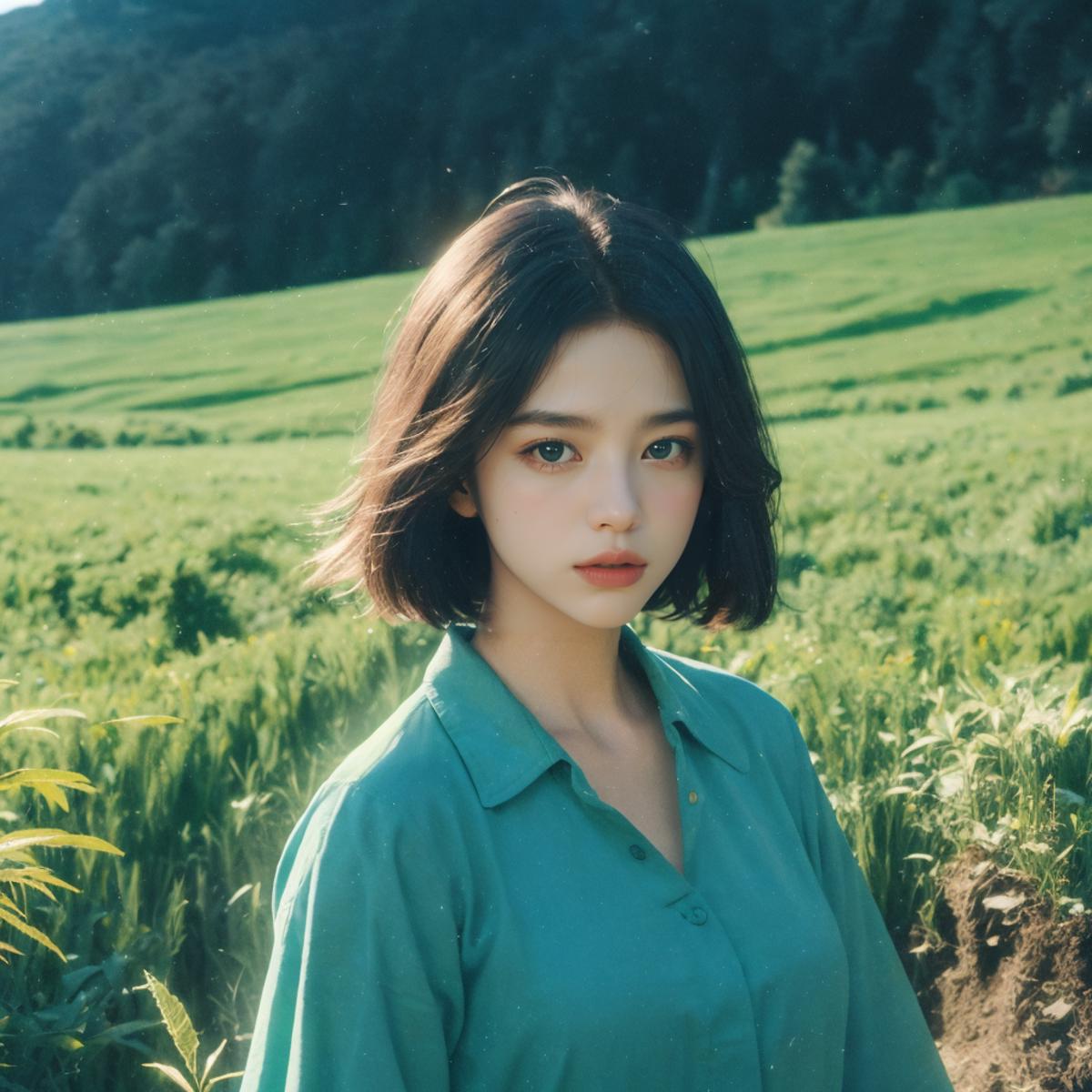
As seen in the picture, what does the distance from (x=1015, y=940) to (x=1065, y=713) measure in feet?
1.25

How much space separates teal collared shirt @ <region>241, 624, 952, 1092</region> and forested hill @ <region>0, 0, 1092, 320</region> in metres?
2.44

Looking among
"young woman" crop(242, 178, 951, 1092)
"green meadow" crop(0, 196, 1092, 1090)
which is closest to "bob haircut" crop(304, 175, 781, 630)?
"young woman" crop(242, 178, 951, 1092)

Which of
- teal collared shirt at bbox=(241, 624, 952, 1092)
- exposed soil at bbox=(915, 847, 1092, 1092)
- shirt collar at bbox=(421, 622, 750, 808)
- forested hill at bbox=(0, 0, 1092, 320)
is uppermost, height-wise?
forested hill at bbox=(0, 0, 1092, 320)

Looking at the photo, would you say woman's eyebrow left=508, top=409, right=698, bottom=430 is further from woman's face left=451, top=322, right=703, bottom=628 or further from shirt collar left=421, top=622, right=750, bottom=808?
shirt collar left=421, top=622, right=750, bottom=808

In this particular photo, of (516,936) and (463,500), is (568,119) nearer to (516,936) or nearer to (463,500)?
(463,500)

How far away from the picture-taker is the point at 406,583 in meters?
1.48

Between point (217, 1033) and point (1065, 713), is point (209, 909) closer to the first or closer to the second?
point (217, 1033)

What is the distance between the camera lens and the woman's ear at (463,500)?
1417mm

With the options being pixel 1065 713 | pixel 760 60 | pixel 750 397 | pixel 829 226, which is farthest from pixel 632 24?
pixel 750 397

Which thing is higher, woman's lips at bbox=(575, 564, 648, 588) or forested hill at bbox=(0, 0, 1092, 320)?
forested hill at bbox=(0, 0, 1092, 320)

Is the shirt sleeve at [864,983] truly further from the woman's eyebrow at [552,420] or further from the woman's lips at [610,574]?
the woman's eyebrow at [552,420]

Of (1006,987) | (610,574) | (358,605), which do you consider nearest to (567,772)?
(610,574)

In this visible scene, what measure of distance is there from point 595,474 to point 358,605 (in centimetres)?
184

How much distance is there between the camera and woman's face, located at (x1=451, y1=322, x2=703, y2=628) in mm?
1286
